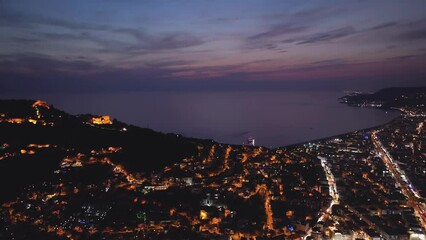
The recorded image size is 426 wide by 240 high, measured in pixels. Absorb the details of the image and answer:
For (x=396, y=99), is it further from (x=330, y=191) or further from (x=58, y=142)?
(x=58, y=142)

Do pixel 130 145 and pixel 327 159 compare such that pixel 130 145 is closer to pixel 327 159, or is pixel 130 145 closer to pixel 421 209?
pixel 327 159

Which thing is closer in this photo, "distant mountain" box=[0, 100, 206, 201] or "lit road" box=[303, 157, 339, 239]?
A: "lit road" box=[303, 157, 339, 239]

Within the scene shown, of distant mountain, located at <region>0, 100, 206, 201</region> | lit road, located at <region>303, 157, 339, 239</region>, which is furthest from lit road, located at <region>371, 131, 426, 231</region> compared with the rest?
distant mountain, located at <region>0, 100, 206, 201</region>

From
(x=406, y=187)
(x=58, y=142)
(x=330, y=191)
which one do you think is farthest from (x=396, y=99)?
(x=58, y=142)

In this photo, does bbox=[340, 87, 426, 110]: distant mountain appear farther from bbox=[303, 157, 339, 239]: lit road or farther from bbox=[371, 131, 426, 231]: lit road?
bbox=[303, 157, 339, 239]: lit road

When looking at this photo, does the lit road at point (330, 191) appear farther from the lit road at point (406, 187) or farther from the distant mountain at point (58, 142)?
the distant mountain at point (58, 142)

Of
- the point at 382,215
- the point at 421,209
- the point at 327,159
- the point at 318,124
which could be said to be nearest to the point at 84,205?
the point at 382,215
